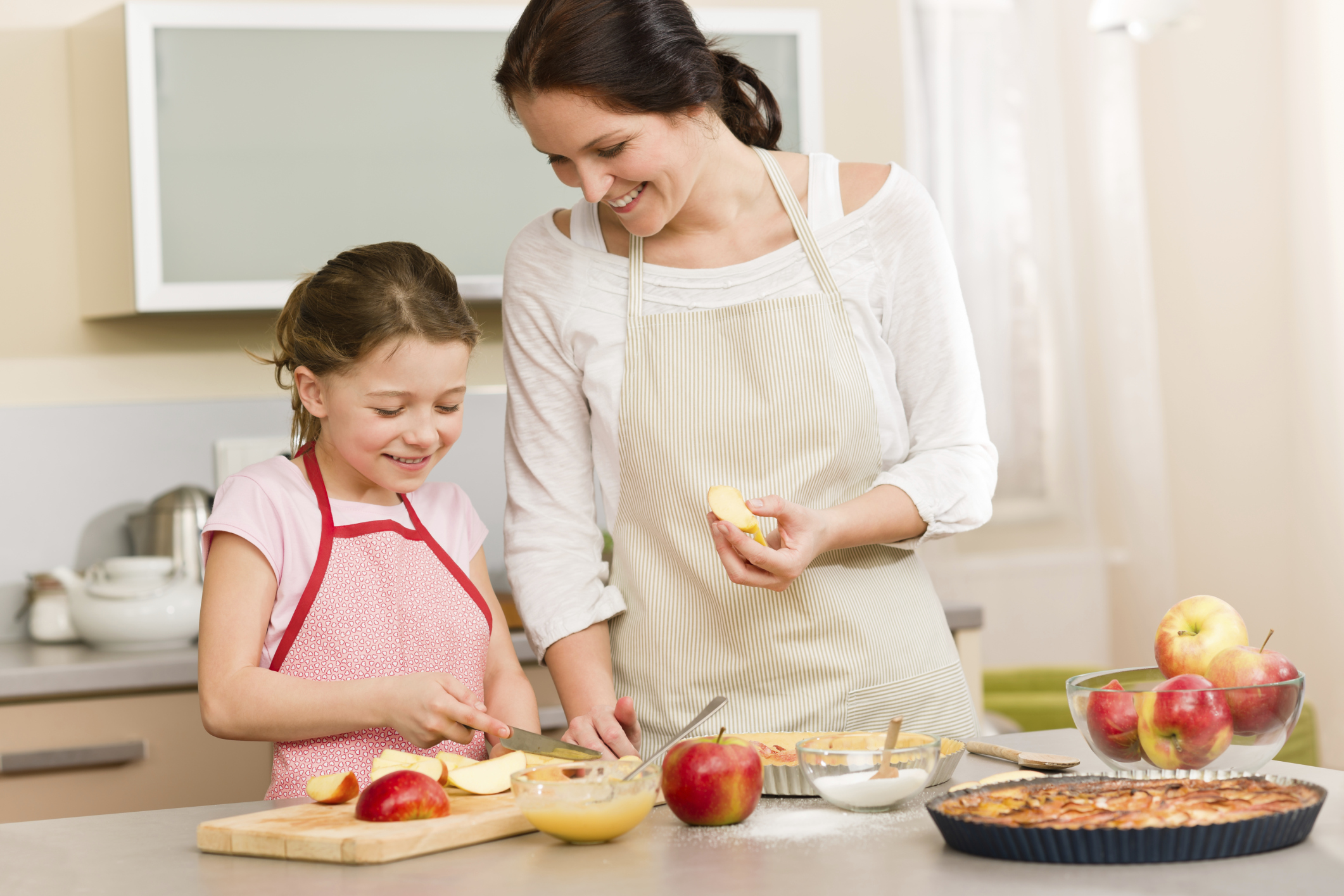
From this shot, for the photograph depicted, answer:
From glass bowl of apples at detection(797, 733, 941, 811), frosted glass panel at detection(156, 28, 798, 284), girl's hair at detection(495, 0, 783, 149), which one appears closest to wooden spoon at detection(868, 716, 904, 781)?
glass bowl of apples at detection(797, 733, 941, 811)

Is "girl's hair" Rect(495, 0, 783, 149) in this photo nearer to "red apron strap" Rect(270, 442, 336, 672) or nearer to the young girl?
the young girl

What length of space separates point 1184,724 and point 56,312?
202 cm

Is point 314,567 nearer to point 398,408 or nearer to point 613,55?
point 398,408

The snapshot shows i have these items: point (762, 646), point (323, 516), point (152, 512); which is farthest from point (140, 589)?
point (762, 646)

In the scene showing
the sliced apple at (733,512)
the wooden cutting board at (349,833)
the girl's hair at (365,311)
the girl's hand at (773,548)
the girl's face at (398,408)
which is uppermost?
the girl's hair at (365,311)

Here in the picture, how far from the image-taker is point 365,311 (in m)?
1.34

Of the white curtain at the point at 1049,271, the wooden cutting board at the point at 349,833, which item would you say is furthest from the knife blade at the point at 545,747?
the white curtain at the point at 1049,271

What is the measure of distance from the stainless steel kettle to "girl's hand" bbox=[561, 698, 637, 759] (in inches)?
49.4

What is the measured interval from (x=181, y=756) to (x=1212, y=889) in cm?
161

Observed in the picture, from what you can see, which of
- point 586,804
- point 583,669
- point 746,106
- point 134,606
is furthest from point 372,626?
point 134,606

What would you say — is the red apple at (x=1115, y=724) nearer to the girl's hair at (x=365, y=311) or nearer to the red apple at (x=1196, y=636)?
the red apple at (x=1196, y=636)

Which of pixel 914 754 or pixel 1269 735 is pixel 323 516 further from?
pixel 1269 735

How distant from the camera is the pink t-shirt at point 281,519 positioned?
1.30m

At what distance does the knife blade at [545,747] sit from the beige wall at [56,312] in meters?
1.47
